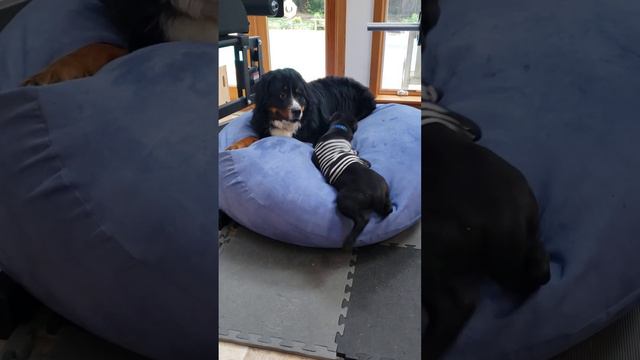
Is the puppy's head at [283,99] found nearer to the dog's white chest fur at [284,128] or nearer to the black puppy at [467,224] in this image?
the dog's white chest fur at [284,128]

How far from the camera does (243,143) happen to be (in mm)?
477

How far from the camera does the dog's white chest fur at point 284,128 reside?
1.94 feet

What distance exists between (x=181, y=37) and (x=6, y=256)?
1.19 ft

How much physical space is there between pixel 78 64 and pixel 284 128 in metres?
0.38

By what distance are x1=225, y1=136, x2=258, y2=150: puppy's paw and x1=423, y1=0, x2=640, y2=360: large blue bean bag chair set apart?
0.27 meters

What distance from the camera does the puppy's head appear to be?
0.52 meters

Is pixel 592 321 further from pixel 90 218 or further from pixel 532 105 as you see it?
pixel 90 218

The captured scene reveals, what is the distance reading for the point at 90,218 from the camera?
0.27 metres

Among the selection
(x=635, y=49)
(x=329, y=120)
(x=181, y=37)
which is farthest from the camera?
(x=329, y=120)

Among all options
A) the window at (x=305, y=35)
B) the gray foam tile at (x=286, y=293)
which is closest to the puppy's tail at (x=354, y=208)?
the gray foam tile at (x=286, y=293)

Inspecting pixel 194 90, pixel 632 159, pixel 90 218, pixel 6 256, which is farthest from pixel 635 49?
pixel 6 256

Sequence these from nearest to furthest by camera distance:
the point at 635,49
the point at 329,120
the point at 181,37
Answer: the point at 181,37 < the point at 635,49 < the point at 329,120

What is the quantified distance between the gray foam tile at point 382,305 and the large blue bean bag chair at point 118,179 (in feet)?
1.03

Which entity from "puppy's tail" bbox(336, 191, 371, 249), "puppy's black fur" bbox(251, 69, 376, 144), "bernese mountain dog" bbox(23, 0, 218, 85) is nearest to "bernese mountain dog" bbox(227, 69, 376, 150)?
"puppy's black fur" bbox(251, 69, 376, 144)
